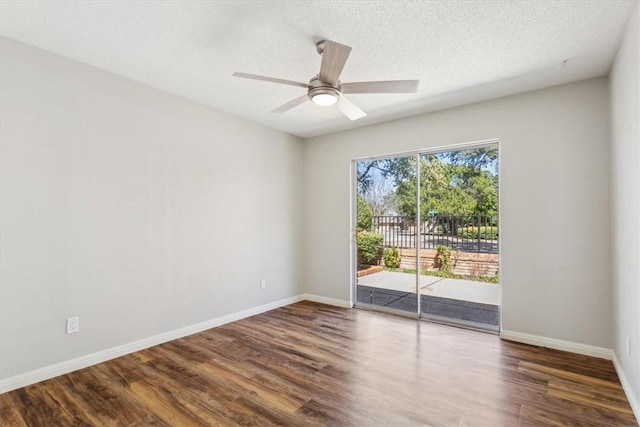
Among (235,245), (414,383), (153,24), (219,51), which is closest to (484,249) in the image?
(414,383)

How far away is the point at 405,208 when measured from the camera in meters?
4.30

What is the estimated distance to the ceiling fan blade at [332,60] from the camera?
1.87m

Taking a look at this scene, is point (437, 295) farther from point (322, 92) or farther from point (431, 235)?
point (322, 92)

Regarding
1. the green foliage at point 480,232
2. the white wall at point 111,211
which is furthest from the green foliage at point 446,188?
the white wall at point 111,211

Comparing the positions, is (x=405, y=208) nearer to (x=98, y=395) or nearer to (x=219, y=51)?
(x=219, y=51)

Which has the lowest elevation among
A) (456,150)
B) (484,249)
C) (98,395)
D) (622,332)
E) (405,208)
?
(98,395)

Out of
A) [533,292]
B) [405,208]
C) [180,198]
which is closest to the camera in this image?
[533,292]

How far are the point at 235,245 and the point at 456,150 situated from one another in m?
2.97

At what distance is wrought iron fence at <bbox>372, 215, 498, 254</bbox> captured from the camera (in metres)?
3.65

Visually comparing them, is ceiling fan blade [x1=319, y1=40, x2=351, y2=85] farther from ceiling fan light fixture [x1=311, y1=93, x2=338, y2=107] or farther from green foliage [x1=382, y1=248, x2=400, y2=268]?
green foliage [x1=382, y1=248, x2=400, y2=268]

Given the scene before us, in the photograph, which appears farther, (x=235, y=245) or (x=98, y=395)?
(x=235, y=245)

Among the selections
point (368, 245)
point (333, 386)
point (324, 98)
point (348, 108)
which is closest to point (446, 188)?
point (368, 245)

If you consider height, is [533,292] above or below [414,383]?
above

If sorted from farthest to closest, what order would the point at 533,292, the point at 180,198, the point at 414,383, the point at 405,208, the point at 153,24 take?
the point at 405,208 < the point at 180,198 < the point at 533,292 < the point at 414,383 < the point at 153,24
